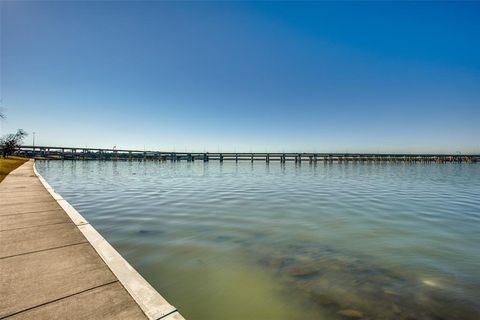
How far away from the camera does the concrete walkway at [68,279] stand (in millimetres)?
2852

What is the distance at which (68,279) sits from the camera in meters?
3.58

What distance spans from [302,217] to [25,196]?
11.5m

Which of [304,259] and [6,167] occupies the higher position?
[6,167]

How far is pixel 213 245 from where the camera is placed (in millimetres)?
6547

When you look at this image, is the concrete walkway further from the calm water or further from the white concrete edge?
the calm water

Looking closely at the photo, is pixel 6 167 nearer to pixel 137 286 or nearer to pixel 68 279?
pixel 68 279

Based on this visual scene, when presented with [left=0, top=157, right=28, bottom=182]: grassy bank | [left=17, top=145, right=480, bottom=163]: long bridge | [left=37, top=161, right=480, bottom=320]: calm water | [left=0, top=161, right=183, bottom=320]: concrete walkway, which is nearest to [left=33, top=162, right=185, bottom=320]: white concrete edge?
[left=0, top=161, right=183, bottom=320]: concrete walkway

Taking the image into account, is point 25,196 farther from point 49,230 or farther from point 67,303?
point 67,303

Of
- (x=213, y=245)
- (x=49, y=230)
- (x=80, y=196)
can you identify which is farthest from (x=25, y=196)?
(x=213, y=245)

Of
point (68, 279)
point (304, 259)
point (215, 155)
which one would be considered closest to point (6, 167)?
point (68, 279)

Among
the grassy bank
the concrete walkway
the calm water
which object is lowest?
the calm water

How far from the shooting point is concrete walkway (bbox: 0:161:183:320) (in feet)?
9.36

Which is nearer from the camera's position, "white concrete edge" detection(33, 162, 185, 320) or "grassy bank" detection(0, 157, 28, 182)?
"white concrete edge" detection(33, 162, 185, 320)

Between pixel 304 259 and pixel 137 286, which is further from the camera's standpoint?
pixel 304 259
